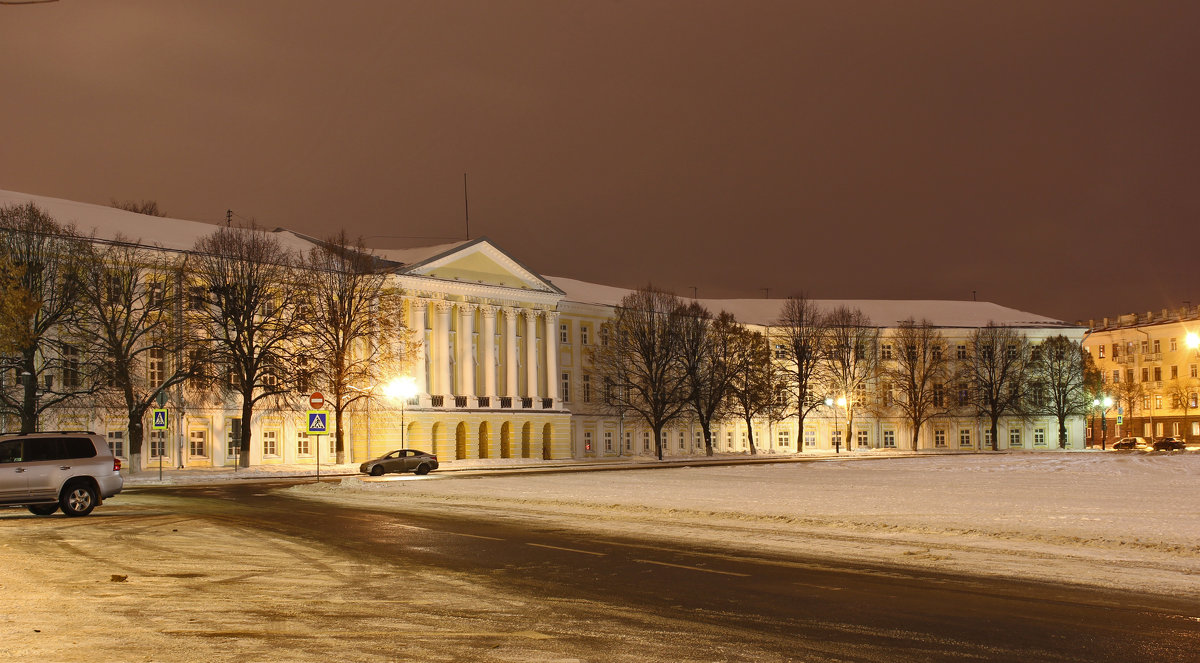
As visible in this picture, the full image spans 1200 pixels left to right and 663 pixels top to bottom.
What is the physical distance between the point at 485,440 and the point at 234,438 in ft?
67.8

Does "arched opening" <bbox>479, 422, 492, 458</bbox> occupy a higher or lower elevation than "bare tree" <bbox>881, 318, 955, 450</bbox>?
lower

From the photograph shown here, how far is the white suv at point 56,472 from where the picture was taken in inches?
909

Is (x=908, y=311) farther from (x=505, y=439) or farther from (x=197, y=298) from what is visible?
(x=197, y=298)

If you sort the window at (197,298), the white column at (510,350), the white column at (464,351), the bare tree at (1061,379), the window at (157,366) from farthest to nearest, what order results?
the bare tree at (1061,379), the white column at (510,350), the white column at (464,351), the window at (157,366), the window at (197,298)

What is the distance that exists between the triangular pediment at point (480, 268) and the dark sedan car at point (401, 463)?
76.5 ft

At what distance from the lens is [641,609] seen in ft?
35.9

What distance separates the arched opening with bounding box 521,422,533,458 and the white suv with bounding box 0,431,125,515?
57646 mm

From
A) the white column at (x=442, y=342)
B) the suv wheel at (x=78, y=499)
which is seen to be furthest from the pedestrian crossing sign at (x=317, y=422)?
the white column at (x=442, y=342)

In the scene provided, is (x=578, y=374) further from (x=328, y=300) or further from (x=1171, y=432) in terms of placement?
(x=1171, y=432)

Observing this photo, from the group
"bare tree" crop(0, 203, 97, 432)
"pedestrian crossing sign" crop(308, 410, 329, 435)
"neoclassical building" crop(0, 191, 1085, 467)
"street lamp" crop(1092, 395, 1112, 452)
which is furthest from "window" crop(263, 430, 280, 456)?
"street lamp" crop(1092, 395, 1112, 452)

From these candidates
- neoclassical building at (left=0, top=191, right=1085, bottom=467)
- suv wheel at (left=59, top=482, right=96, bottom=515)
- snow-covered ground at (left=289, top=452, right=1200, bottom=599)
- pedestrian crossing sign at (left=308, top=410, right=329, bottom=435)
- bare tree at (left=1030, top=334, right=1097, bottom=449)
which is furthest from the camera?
bare tree at (left=1030, top=334, right=1097, bottom=449)

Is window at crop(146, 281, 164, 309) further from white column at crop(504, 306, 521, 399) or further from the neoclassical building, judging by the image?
white column at crop(504, 306, 521, 399)

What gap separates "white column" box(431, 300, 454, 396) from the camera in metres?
77.0

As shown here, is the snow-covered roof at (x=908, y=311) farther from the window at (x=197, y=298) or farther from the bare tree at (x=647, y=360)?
the window at (x=197, y=298)
